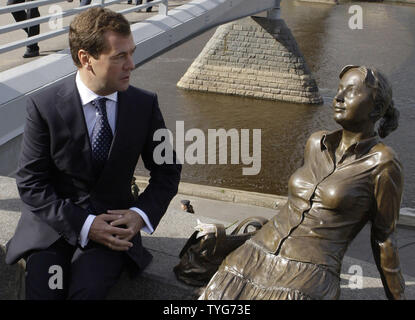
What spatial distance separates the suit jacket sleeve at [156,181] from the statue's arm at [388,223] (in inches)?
46.2

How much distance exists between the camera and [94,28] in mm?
3039

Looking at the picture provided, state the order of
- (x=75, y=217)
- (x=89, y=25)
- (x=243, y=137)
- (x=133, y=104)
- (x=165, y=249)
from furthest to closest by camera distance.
→ (x=243, y=137) → (x=165, y=249) → (x=133, y=104) → (x=75, y=217) → (x=89, y=25)

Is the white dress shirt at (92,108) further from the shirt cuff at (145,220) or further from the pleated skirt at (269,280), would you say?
the pleated skirt at (269,280)

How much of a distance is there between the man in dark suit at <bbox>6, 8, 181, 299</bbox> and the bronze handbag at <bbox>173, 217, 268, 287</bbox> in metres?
0.32

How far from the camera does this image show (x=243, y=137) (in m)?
15.5

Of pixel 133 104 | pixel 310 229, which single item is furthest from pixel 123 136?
pixel 310 229

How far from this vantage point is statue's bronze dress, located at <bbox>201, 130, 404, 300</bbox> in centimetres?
314

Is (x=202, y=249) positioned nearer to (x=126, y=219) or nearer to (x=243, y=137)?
(x=126, y=219)

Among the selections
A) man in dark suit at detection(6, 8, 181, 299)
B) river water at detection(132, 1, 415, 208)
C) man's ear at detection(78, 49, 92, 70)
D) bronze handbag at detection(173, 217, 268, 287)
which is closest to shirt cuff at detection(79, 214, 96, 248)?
man in dark suit at detection(6, 8, 181, 299)

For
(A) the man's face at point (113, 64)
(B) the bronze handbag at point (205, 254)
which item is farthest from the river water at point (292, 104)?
(A) the man's face at point (113, 64)

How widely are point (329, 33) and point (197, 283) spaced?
2668 cm

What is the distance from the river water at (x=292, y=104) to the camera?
12.8 m

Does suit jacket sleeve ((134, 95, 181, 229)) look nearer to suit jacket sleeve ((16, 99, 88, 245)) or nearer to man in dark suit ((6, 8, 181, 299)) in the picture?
man in dark suit ((6, 8, 181, 299))

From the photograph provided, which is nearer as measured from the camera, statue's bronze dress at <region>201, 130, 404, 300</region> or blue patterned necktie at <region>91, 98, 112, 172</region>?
statue's bronze dress at <region>201, 130, 404, 300</region>
